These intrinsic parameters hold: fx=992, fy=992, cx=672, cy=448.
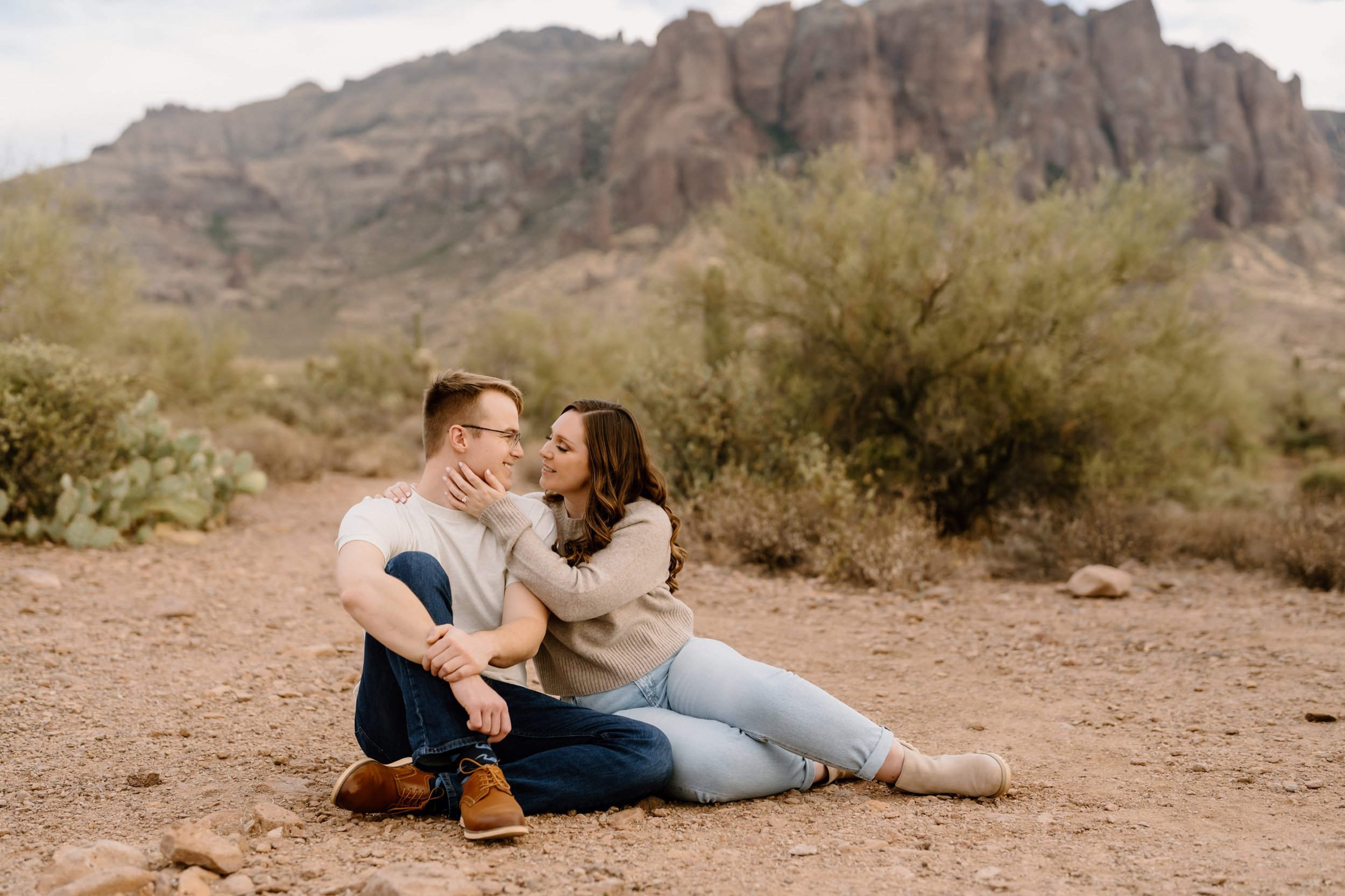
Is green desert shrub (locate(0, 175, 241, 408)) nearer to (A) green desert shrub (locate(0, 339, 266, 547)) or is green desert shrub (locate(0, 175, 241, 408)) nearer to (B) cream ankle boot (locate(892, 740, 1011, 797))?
(A) green desert shrub (locate(0, 339, 266, 547))

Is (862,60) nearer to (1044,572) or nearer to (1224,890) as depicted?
(1044,572)

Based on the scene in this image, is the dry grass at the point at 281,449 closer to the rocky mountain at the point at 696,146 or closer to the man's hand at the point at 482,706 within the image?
the man's hand at the point at 482,706

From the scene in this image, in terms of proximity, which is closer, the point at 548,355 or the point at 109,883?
the point at 109,883

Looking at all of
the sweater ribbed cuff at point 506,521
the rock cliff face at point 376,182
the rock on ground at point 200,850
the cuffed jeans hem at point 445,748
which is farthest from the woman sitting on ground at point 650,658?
the rock cliff face at point 376,182

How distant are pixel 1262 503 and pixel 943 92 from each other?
239 ft

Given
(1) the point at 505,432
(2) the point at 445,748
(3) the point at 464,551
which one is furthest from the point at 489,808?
(1) the point at 505,432

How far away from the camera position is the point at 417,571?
285cm

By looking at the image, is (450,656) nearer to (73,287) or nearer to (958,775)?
(958,775)

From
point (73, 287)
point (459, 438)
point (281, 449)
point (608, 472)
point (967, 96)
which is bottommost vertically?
point (281, 449)

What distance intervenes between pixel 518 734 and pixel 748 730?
0.71 meters

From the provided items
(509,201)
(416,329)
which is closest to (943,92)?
(509,201)

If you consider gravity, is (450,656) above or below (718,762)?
above

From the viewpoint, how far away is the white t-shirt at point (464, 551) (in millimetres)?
3066

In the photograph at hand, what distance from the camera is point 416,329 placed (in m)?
22.0
